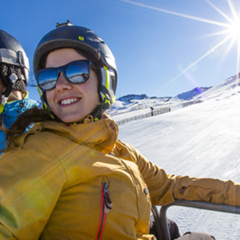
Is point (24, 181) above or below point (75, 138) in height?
below

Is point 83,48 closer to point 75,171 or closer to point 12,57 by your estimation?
point 75,171

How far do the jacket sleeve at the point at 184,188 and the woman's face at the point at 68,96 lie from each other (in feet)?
2.01

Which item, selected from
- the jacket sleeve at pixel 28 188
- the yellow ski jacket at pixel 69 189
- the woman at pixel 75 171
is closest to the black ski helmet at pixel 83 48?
the woman at pixel 75 171

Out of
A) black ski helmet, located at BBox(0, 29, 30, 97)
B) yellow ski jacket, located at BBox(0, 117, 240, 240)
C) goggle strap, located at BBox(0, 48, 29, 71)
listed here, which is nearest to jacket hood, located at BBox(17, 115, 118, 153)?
yellow ski jacket, located at BBox(0, 117, 240, 240)

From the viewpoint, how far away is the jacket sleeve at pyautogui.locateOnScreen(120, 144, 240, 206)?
58.4 inches

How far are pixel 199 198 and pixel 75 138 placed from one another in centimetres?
126

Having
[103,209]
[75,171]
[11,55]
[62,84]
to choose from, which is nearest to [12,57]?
[11,55]

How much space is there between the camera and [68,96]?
1.29 meters

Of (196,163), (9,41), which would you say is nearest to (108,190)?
(9,41)

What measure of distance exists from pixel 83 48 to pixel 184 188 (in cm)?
158

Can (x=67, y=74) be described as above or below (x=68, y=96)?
above

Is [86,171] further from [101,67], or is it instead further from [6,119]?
[6,119]

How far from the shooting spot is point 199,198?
→ 5.16ft

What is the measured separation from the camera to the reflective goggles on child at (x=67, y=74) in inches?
50.9
